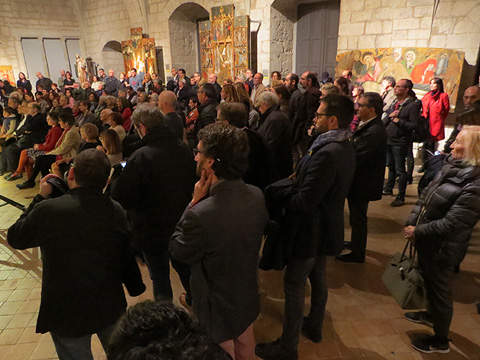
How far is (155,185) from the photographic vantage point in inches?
93.6

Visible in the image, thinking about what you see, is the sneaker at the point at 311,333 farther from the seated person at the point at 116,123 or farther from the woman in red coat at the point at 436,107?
the woman in red coat at the point at 436,107

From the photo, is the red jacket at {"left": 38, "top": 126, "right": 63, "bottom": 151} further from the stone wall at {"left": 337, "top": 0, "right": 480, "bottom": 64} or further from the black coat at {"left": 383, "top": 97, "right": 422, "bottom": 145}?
the stone wall at {"left": 337, "top": 0, "right": 480, "bottom": 64}

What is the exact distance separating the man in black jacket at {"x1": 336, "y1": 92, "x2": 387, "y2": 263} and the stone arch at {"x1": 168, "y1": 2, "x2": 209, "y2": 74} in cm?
1108

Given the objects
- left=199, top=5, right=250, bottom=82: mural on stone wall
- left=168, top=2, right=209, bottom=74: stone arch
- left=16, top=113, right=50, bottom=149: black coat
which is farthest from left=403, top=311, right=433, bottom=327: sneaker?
left=168, top=2, right=209, bottom=74: stone arch

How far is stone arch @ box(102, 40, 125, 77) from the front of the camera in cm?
1722

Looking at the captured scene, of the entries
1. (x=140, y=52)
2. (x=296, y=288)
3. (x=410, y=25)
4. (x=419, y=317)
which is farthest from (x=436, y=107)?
(x=140, y=52)

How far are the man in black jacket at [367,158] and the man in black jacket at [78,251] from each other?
→ 2304 mm

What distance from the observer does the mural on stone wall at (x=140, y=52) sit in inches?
527

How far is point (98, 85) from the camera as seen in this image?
1280 centimetres

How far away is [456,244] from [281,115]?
189cm

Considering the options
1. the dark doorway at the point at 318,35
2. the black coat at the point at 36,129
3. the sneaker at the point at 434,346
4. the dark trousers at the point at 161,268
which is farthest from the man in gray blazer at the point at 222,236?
the dark doorway at the point at 318,35

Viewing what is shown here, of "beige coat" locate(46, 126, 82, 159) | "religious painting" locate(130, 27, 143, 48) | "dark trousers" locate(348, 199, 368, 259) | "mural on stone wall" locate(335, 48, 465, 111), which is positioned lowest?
"dark trousers" locate(348, 199, 368, 259)

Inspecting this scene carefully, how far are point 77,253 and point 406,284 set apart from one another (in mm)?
2048

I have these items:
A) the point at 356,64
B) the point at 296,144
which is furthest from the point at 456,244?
the point at 356,64
